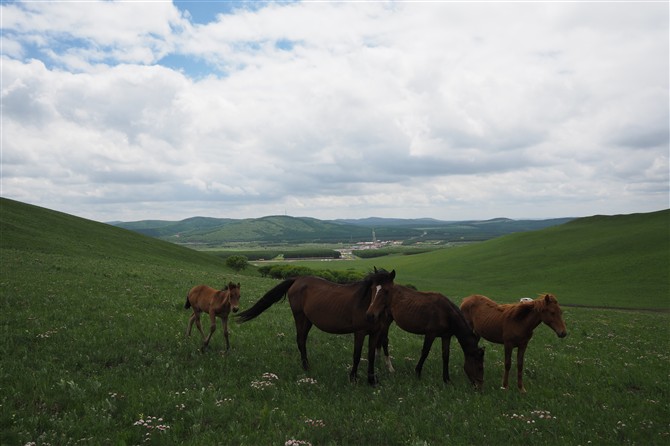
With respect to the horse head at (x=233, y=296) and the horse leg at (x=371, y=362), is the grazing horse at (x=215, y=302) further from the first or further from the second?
the horse leg at (x=371, y=362)

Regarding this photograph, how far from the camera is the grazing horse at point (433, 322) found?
1139 cm

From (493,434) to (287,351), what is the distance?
24.2 ft

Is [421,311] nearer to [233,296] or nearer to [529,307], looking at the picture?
[529,307]

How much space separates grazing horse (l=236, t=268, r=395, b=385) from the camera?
1107 cm

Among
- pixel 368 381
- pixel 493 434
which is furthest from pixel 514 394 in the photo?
pixel 368 381

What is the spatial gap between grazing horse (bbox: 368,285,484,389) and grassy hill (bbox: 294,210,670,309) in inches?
1999

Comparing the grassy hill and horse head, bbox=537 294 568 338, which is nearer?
horse head, bbox=537 294 568 338

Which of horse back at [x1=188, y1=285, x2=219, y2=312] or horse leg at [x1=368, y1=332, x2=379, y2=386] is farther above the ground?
horse back at [x1=188, y1=285, x2=219, y2=312]

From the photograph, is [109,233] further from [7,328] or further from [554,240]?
[554,240]

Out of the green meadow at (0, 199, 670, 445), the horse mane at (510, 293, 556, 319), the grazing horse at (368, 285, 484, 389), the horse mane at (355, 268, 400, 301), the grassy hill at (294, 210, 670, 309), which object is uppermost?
the horse mane at (355, 268, 400, 301)

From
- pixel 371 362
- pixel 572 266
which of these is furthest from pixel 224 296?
pixel 572 266

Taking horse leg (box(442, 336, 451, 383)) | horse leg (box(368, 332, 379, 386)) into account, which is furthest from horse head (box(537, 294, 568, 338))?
horse leg (box(368, 332, 379, 386))

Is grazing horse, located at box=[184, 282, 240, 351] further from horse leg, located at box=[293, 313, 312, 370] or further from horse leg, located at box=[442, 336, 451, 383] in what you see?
horse leg, located at box=[442, 336, 451, 383]

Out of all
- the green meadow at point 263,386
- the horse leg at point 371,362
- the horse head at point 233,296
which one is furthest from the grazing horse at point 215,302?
the horse leg at point 371,362
